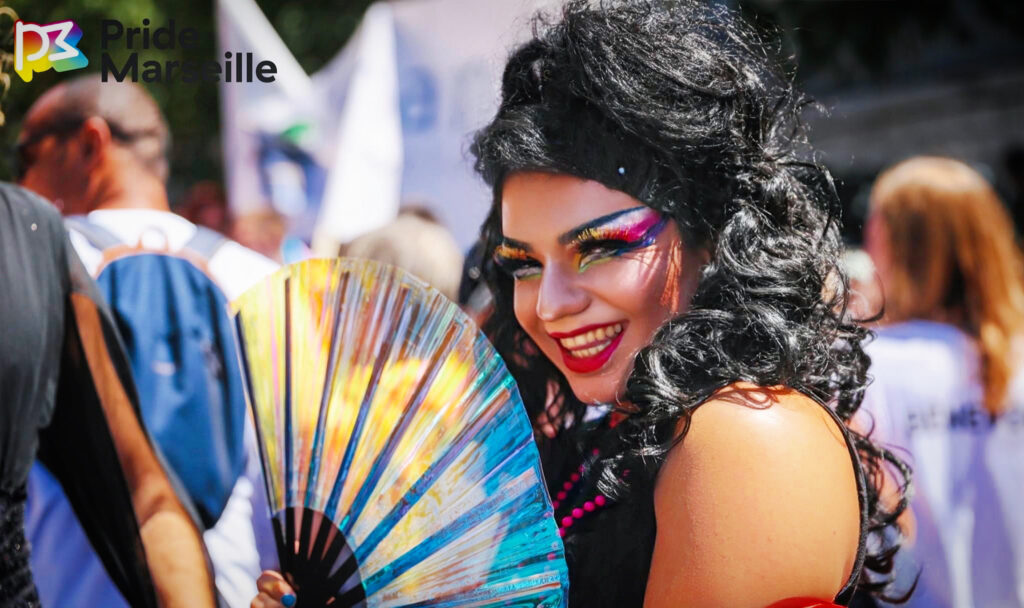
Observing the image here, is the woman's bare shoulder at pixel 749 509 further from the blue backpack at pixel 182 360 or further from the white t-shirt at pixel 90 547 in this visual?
the blue backpack at pixel 182 360

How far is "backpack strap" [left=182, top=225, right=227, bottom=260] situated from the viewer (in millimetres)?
1881

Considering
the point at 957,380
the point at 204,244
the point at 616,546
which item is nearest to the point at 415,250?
the point at 204,244

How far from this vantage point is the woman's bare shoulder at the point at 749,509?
1119 millimetres

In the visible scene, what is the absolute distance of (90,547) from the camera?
1.61 m

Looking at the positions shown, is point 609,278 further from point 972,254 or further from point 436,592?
point 972,254

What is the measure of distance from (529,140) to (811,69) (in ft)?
23.6

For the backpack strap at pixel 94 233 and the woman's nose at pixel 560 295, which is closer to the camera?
the woman's nose at pixel 560 295

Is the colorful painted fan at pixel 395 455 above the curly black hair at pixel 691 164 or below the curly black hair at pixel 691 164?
below

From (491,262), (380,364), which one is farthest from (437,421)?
(491,262)

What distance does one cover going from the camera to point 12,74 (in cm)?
155

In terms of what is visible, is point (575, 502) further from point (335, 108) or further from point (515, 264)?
point (335, 108)

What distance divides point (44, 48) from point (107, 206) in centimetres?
33

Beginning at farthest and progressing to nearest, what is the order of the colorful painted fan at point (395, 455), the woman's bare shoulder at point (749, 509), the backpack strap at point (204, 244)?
the backpack strap at point (204, 244)
the colorful painted fan at point (395, 455)
the woman's bare shoulder at point (749, 509)

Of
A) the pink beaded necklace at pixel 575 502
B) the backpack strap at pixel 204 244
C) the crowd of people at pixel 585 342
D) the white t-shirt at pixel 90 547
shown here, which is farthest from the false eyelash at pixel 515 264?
the backpack strap at pixel 204 244
